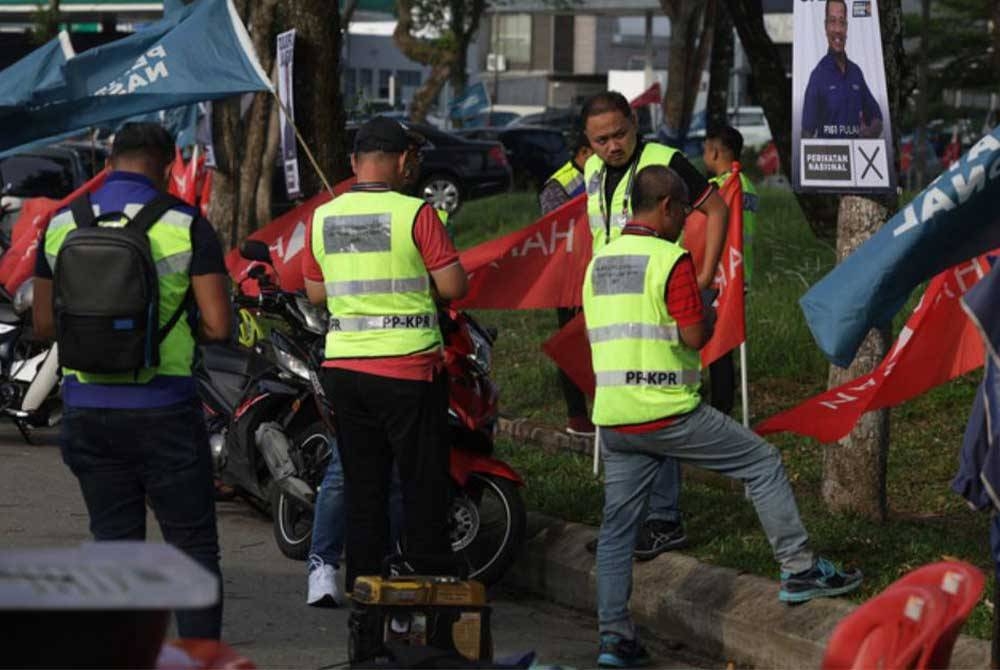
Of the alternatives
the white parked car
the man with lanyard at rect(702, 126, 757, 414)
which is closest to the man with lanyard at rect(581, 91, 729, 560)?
the man with lanyard at rect(702, 126, 757, 414)

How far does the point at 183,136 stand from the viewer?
1855 cm

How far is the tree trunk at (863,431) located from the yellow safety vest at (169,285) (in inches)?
143

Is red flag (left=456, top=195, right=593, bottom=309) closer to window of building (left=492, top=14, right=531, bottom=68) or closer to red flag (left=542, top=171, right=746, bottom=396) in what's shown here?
red flag (left=542, top=171, right=746, bottom=396)

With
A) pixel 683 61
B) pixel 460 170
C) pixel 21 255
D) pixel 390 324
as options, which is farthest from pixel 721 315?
pixel 460 170

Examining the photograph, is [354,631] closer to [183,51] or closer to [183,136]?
[183,51]

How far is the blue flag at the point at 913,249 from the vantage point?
19.9 ft

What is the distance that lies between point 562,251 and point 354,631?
459 cm

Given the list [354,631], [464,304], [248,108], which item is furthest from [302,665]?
[248,108]

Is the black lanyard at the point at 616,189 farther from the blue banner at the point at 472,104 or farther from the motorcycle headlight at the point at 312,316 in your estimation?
the blue banner at the point at 472,104

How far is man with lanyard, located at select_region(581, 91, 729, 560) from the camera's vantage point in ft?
27.3

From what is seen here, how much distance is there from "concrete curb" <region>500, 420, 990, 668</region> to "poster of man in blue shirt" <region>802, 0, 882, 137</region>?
6.25 ft

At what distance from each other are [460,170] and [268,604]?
25.3 metres

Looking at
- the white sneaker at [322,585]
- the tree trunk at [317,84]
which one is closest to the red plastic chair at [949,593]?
the white sneaker at [322,585]

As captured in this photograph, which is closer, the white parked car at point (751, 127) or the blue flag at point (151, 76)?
the blue flag at point (151, 76)
